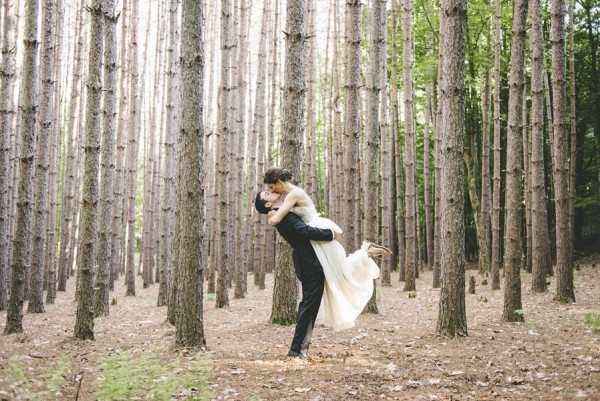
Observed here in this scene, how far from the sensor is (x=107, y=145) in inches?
341

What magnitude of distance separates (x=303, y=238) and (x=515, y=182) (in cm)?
370

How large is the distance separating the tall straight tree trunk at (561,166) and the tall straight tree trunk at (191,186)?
244 inches

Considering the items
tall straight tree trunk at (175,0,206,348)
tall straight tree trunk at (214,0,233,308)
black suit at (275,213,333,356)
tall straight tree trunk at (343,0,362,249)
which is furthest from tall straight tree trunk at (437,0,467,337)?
tall straight tree trunk at (214,0,233,308)

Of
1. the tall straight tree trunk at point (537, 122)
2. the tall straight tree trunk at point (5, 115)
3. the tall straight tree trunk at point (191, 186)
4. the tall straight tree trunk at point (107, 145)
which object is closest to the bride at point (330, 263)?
the tall straight tree trunk at point (191, 186)

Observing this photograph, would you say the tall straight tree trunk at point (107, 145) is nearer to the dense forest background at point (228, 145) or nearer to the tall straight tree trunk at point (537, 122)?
the dense forest background at point (228, 145)

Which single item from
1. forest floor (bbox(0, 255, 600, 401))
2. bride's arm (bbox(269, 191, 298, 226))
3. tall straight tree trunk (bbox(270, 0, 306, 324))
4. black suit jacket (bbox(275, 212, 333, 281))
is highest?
tall straight tree trunk (bbox(270, 0, 306, 324))

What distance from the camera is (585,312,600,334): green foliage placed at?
6259 millimetres

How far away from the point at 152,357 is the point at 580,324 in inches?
218

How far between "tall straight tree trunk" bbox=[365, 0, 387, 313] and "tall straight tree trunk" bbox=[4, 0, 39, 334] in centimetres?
522

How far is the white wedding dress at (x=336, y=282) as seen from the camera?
206 inches

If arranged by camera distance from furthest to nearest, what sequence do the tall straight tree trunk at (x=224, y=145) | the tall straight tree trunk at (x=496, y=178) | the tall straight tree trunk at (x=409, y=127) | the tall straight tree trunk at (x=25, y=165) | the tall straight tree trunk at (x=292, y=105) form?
the tall straight tree trunk at (x=409, y=127), the tall straight tree trunk at (x=496, y=178), the tall straight tree trunk at (x=224, y=145), the tall straight tree trunk at (x=25, y=165), the tall straight tree trunk at (x=292, y=105)

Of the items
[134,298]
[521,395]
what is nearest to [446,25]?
[521,395]

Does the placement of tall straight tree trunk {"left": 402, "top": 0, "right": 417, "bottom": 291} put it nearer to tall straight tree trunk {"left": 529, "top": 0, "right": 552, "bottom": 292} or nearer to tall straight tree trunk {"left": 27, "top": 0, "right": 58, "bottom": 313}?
tall straight tree trunk {"left": 529, "top": 0, "right": 552, "bottom": 292}

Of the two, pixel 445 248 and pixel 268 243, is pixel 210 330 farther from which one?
pixel 268 243
